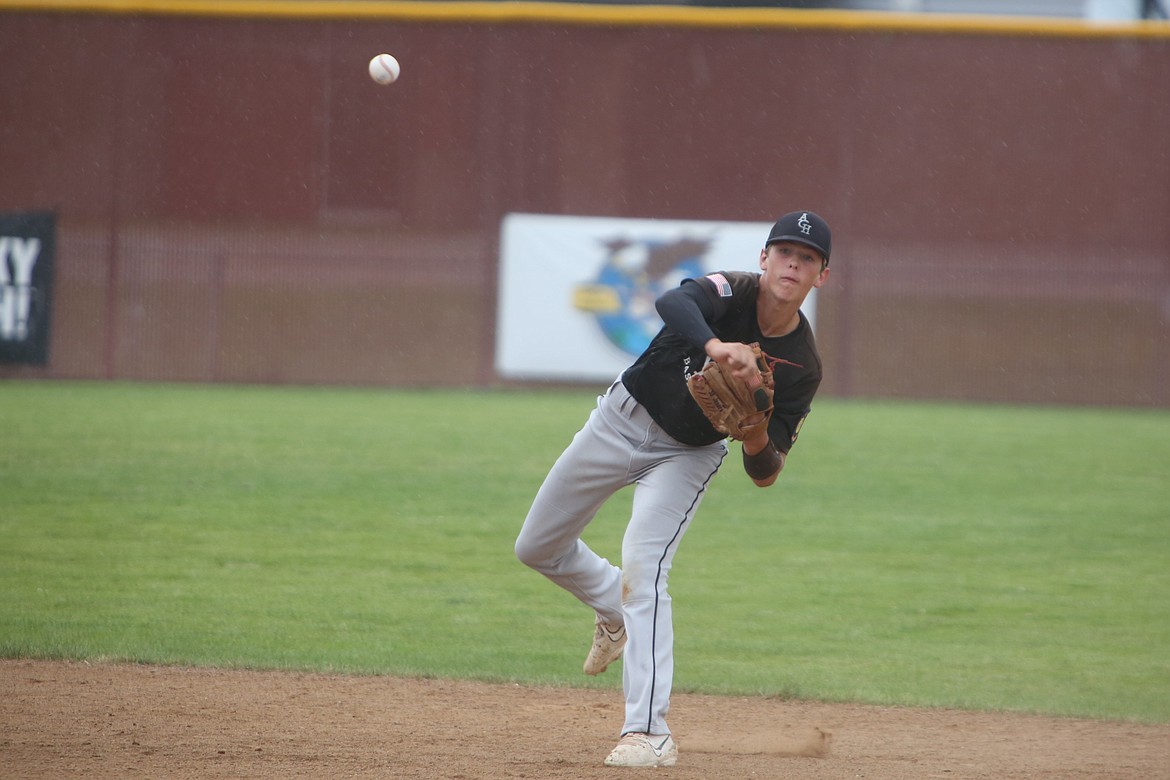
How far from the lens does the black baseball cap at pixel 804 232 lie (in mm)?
4285

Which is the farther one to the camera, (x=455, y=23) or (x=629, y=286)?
(x=455, y=23)

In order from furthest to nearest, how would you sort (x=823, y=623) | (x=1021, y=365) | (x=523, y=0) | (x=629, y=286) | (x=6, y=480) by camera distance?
(x=523, y=0)
(x=1021, y=365)
(x=629, y=286)
(x=6, y=480)
(x=823, y=623)

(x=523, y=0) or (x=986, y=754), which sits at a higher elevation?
(x=523, y=0)

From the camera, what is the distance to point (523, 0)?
20375 mm

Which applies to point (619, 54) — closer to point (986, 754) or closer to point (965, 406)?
point (965, 406)

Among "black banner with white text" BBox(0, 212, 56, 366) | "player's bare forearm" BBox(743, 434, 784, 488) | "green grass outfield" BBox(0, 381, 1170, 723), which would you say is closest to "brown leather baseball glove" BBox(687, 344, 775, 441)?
"player's bare forearm" BBox(743, 434, 784, 488)

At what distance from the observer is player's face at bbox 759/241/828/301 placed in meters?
4.30

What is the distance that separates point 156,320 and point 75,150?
3215mm

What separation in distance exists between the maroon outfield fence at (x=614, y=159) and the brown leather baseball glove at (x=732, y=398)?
1467 cm

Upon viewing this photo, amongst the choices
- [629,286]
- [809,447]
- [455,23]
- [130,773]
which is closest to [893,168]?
[629,286]

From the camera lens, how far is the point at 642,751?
4207 mm

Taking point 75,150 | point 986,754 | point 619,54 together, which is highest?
point 619,54

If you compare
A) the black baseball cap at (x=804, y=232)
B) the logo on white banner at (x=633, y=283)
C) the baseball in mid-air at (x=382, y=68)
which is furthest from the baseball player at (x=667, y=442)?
the logo on white banner at (x=633, y=283)

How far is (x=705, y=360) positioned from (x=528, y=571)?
150 inches
